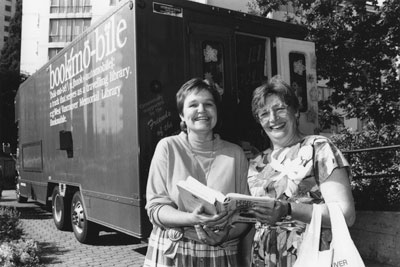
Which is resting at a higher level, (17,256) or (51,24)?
(51,24)

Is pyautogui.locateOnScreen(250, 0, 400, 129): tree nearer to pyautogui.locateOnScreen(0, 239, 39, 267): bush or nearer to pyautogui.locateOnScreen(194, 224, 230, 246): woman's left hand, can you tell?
pyautogui.locateOnScreen(0, 239, 39, 267): bush

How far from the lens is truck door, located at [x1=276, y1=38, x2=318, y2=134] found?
5.64 m

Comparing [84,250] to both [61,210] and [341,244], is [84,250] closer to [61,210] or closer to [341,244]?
[61,210]

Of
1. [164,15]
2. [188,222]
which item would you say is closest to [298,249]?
[188,222]

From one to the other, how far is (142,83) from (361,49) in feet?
20.8

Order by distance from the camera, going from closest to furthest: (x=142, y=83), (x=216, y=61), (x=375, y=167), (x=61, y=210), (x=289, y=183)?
1. (x=289, y=183)
2. (x=142, y=83)
3. (x=216, y=61)
4. (x=61, y=210)
5. (x=375, y=167)

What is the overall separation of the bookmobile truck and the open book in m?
2.50

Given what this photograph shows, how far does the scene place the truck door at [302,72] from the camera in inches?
222

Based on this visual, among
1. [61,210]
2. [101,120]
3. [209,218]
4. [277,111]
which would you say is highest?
[101,120]

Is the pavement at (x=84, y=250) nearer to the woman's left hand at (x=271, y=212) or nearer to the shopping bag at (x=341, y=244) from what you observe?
the woman's left hand at (x=271, y=212)

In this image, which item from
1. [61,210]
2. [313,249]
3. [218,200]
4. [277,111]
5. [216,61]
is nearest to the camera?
[218,200]

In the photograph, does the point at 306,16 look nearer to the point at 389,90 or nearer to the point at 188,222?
the point at 389,90

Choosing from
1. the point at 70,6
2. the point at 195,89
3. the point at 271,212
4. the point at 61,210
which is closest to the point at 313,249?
the point at 271,212

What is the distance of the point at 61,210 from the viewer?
24.7 ft
